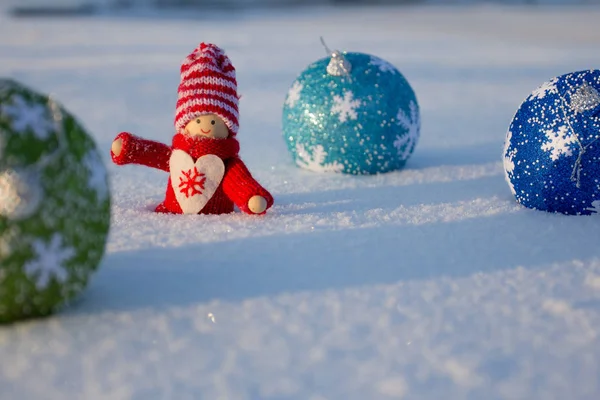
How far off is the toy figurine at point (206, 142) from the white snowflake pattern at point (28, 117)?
0.94 m

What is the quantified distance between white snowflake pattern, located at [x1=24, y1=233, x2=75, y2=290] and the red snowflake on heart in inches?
36.7

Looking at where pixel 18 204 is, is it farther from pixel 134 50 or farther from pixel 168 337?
pixel 134 50

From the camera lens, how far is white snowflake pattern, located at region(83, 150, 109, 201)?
1.77m

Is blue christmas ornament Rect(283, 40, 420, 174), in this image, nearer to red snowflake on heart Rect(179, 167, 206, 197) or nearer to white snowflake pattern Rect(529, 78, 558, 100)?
white snowflake pattern Rect(529, 78, 558, 100)

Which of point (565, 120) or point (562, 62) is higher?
point (565, 120)

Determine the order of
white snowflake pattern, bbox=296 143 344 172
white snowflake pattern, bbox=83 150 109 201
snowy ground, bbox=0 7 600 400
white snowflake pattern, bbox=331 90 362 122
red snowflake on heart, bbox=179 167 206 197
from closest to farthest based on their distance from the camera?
1. snowy ground, bbox=0 7 600 400
2. white snowflake pattern, bbox=83 150 109 201
3. red snowflake on heart, bbox=179 167 206 197
4. white snowflake pattern, bbox=331 90 362 122
5. white snowflake pattern, bbox=296 143 344 172

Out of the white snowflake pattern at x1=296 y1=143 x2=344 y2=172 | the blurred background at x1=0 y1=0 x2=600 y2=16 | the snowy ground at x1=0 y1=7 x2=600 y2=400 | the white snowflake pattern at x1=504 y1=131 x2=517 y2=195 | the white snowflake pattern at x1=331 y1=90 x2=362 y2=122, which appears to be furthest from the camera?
the blurred background at x1=0 y1=0 x2=600 y2=16

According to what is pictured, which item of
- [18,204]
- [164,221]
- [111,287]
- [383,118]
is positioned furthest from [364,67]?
[18,204]

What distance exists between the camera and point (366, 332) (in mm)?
1800

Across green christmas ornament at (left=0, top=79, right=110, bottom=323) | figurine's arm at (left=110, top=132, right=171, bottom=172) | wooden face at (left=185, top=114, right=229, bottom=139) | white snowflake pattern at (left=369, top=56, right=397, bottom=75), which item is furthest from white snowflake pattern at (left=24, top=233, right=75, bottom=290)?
white snowflake pattern at (left=369, top=56, right=397, bottom=75)

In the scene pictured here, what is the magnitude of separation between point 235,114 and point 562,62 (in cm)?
579

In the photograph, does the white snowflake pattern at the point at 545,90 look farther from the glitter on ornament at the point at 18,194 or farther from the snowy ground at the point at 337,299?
the glitter on ornament at the point at 18,194

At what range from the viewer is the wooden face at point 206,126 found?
2.64 metres

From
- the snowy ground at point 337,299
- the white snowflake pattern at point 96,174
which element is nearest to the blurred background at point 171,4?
the snowy ground at point 337,299
